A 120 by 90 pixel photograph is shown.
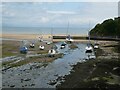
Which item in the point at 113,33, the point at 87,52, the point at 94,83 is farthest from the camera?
the point at 113,33

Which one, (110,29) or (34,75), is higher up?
(110,29)

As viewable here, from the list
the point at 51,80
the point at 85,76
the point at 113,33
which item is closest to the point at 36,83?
the point at 51,80

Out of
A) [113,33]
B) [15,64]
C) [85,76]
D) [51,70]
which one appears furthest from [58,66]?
[113,33]

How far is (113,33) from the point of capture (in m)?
106

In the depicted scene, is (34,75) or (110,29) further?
(110,29)

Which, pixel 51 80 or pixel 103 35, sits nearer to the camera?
pixel 51 80

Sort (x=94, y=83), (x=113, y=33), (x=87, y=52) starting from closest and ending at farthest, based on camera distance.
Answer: (x=94, y=83) → (x=87, y=52) → (x=113, y=33)

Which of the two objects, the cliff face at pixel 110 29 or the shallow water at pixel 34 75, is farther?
the cliff face at pixel 110 29

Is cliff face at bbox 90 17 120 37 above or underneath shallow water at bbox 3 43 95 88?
above

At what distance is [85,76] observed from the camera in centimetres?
3934

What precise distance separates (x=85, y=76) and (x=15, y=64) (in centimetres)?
1596

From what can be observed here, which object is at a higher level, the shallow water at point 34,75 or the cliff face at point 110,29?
the cliff face at point 110,29

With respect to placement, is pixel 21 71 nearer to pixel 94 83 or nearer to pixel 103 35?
pixel 94 83

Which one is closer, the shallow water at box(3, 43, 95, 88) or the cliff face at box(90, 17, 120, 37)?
the shallow water at box(3, 43, 95, 88)
